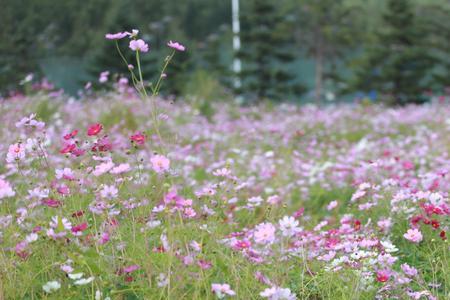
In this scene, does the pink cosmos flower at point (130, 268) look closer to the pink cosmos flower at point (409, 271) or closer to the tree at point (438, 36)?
the pink cosmos flower at point (409, 271)

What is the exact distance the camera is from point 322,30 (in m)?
15.7

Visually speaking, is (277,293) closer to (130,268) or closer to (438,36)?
(130,268)

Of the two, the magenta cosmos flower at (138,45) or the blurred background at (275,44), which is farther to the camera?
the blurred background at (275,44)

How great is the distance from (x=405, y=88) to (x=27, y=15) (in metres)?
7.63

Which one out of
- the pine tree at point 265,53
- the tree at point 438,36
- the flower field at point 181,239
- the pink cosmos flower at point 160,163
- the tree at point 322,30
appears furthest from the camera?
the tree at point 322,30

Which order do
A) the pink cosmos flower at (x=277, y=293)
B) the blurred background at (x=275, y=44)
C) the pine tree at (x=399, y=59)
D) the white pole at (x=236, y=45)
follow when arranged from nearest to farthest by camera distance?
the pink cosmos flower at (x=277, y=293) → the blurred background at (x=275, y=44) → the pine tree at (x=399, y=59) → the white pole at (x=236, y=45)

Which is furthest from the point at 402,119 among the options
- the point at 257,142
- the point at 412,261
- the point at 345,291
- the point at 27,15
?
the point at 27,15

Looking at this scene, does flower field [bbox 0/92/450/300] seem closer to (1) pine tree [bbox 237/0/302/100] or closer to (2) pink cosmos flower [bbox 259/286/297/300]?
(2) pink cosmos flower [bbox 259/286/297/300]

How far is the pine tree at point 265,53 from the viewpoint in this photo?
1516 cm

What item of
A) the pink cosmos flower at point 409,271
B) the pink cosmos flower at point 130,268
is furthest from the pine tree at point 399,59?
the pink cosmos flower at point 130,268

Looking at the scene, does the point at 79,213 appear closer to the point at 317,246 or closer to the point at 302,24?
the point at 317,246

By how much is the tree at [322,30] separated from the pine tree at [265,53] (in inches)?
24.4

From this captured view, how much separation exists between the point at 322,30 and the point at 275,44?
1.12 m

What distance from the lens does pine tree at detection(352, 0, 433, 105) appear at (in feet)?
47.3
